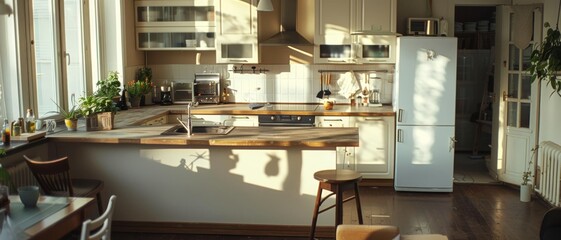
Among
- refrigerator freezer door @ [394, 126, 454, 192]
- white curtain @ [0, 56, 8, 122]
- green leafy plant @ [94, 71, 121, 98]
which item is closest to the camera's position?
white curtain @ [0, 56, 8, 122]

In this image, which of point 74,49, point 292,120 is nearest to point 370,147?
point 292,120

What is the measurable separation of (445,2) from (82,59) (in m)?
4.16

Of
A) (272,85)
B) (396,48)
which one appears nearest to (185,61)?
(272,85)

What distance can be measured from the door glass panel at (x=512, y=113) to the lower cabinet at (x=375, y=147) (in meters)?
1.39

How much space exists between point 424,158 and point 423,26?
4.96 ft

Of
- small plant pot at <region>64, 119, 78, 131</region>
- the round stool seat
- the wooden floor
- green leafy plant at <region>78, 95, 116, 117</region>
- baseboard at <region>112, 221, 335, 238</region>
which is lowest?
the wooden floor

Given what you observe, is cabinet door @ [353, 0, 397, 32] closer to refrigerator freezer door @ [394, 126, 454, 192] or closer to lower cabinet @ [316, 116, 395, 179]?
lower cabinet @ [316, 116, 395, 179]

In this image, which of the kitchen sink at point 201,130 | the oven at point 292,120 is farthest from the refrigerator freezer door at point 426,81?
the kitchen sink at point 201,130

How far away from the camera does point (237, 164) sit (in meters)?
5.01

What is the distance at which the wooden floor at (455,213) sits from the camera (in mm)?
5298

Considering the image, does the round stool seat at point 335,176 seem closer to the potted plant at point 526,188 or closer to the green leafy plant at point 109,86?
the green leafy plant at point 109,86

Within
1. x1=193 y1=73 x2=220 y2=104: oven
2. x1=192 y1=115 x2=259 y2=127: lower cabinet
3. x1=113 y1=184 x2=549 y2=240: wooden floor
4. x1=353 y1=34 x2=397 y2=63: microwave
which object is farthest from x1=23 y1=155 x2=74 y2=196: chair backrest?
x1=353 y1=34 x2=397 y2=63: microwave

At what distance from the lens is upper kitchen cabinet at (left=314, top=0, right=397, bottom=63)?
23.0 ft

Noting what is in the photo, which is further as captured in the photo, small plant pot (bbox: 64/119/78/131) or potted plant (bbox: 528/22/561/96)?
small plant pot (bbox: 64/119/78/131)
